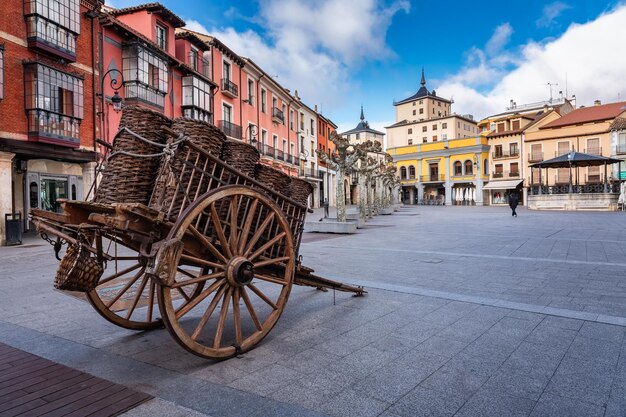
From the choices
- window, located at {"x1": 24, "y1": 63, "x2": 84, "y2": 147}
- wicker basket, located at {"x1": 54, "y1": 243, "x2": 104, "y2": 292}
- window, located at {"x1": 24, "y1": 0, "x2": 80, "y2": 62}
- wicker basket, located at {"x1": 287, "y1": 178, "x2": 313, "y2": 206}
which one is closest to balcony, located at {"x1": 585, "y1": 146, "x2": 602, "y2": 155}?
window, located at {"x1": 24, "y1": 63, "x2": 84, "y2": 147}

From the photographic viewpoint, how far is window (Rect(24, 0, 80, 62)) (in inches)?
578

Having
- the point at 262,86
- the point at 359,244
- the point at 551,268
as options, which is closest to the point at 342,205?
the point at 359,244

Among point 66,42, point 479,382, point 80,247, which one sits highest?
point 66,42

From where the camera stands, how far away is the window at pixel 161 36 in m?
22.4

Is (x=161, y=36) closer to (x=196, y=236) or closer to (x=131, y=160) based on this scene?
(x=131, y=160)

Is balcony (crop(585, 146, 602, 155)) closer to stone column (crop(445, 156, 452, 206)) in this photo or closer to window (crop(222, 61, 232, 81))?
stone column (crop(445, 156, 452, 206))

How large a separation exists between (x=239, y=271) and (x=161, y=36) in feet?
76.7

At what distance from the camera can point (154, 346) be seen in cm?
355

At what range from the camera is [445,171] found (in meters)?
61.1

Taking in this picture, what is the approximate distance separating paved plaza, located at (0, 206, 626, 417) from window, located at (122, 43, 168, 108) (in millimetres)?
14888

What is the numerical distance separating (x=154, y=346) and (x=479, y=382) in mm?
2645

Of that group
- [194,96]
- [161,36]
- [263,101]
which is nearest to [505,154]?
[263,101]

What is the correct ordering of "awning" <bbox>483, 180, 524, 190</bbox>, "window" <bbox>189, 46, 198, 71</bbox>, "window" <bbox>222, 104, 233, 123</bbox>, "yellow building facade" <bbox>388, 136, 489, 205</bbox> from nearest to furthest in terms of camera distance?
"window" <bbox>189, 46, 198, 71</bbox> < "window" <bbox>222, 104, 233, 123</bbox> < "awning" <bbox>483, 180, 524, 190</bbox> < "yellow building facade" <bbox>388, 136, 489, 205</bbox>

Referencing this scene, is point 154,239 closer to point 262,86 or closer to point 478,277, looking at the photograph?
point 478,277
